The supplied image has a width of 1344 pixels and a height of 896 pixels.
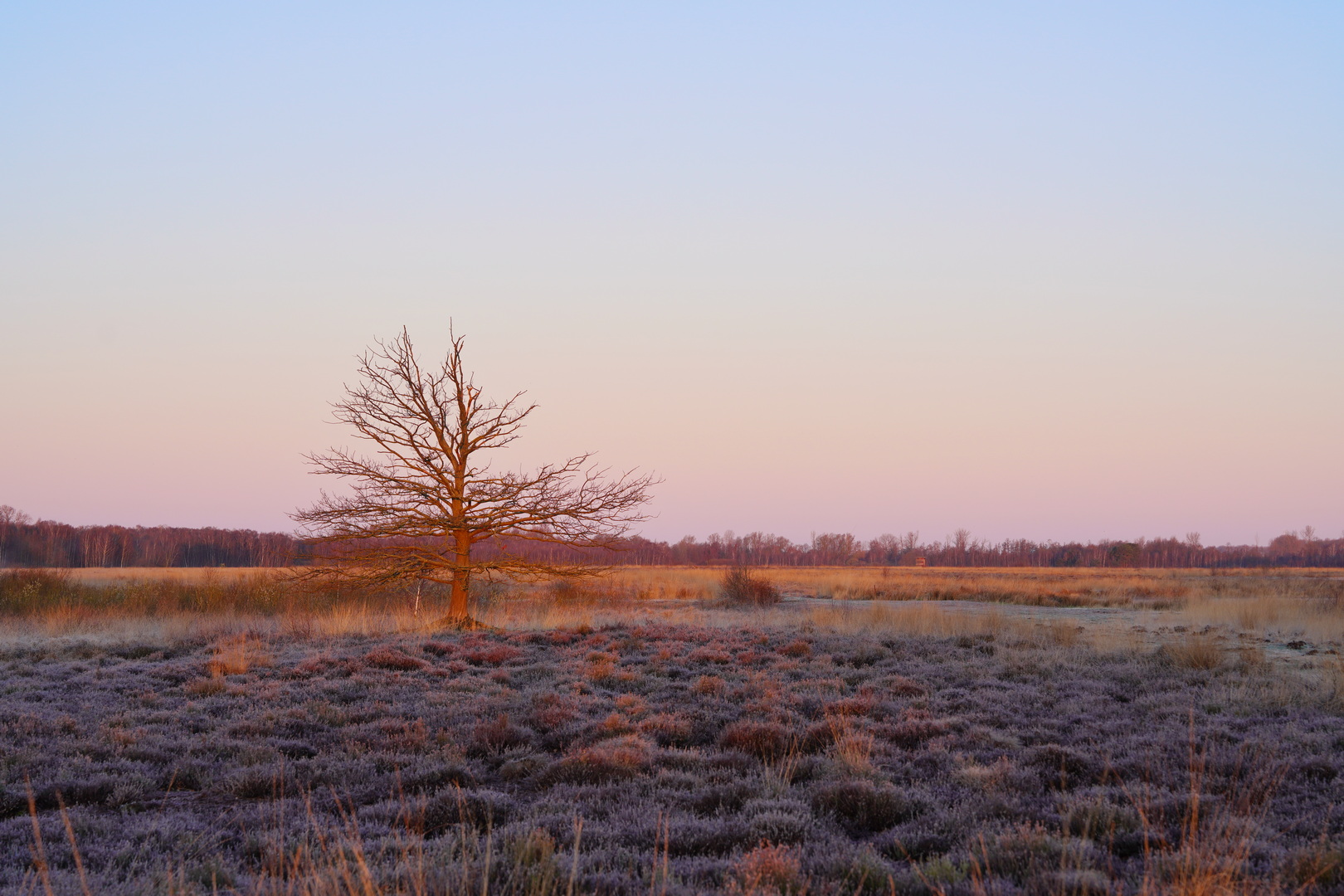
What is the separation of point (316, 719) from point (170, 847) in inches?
155

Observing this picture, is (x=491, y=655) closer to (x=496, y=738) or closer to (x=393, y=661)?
(x=393, y=661)

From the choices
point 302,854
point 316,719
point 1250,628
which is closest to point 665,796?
point 302,854

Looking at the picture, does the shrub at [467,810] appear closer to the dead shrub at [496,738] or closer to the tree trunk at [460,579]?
the dead shrub at [496,738]

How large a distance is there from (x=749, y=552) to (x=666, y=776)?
140194mm

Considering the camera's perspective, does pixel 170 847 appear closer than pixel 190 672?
Yes

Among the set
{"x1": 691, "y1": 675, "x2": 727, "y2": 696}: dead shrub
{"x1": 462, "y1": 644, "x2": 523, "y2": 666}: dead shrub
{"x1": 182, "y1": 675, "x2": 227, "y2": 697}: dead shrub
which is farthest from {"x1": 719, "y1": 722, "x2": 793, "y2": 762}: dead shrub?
{"x1": 182, "y1": 675, "x2": 227, "y2": 697}: dead shrub

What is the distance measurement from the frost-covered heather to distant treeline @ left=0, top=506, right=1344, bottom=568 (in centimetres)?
6303

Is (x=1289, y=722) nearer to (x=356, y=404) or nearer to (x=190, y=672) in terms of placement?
(x=190, y=672)

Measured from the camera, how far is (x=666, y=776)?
7008mm

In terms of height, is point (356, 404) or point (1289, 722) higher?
point (356, 404)

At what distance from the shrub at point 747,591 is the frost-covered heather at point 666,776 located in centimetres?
1879

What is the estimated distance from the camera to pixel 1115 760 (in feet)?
24.2

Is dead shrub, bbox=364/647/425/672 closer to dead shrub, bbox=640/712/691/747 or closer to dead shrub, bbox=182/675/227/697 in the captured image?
dead shrub, bbox=182/675/227/697

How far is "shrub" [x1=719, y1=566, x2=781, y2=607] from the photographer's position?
3192cm
